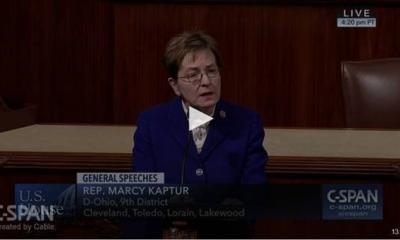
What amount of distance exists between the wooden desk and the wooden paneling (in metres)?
1.70

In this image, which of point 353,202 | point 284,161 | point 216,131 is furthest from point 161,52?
point 353,202

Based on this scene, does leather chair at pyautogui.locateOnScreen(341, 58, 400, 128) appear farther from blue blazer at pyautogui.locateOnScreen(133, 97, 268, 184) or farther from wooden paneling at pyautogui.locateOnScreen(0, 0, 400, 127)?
blue blazer at pyautogui.locateOnScreen(133, 97, 268, 184)

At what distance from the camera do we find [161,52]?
3365mm

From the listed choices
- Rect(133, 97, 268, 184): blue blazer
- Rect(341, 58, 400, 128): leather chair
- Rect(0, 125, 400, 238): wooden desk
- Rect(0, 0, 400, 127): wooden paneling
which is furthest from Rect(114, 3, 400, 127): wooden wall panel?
Rect(133, 97, 268, 184): blue blazer

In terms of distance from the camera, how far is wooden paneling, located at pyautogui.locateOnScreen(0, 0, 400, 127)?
3.32 m

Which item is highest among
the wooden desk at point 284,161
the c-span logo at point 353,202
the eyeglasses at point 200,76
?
the eyeglasses at point 200,76

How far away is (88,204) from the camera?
882 millimetres

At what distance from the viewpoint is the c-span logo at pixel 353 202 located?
916 mm

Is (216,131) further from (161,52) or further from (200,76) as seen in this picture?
(161,52)

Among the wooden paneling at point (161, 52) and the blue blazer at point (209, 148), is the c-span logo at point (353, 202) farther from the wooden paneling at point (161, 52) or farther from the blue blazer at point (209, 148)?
the wooden paneling at point (161, 52)

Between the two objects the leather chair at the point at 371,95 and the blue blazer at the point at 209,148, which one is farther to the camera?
the leather chair at the point at 371,95

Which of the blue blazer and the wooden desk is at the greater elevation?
the blue blazer

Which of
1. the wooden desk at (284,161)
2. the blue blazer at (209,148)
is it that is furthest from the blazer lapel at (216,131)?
the wooden desk at (284,161)

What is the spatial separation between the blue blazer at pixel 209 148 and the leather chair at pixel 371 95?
121cm
